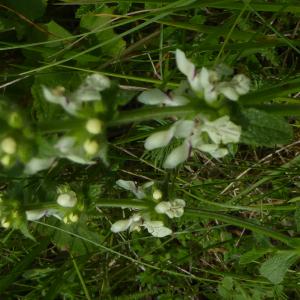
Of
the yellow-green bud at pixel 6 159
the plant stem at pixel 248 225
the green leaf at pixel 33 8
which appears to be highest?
the yellow-green bud at pixel 6 159

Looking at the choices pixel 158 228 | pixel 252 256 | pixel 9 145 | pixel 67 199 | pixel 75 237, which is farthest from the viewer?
pixel 75 237

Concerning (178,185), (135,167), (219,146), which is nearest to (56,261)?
(135,167)

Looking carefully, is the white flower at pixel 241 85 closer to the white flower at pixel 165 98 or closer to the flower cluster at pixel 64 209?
the white flower at pixel 165 98

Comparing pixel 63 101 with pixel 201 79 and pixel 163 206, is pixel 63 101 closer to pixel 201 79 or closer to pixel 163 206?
pixel 201 79

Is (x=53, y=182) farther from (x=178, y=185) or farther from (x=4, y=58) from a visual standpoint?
(x=4, y=58)

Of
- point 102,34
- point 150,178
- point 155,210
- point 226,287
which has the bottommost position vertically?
point 226,287

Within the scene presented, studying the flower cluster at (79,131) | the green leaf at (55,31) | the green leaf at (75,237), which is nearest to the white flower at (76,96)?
the flower cluster at (79,131)

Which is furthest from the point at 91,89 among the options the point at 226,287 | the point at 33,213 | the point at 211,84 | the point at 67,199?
the point at 226,287

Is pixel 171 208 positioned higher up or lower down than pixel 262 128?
lower down
